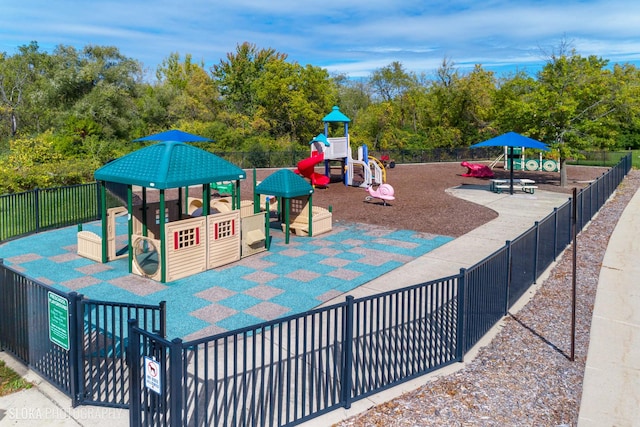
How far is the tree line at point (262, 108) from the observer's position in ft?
83.0

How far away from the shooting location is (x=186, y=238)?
10.7m

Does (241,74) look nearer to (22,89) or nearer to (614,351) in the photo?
(22,89)

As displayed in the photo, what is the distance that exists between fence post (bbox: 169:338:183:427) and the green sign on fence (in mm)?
1986

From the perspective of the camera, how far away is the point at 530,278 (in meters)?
10.3

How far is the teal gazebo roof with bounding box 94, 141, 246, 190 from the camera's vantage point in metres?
10.3

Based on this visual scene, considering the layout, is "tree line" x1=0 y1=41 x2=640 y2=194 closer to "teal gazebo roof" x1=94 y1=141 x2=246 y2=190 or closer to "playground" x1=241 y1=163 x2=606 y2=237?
"playground" x1=241 y1=163 x2=606 y2=237

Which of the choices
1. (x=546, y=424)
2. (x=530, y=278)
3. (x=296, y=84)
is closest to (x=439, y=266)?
(x=530, y=278)

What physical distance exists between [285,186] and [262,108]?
3350cm

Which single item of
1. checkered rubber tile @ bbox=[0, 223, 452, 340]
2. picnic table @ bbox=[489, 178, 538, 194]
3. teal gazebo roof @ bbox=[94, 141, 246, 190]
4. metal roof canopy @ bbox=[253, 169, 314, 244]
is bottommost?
checkered rubber tile @ bbox=[0, 223, 452, 340]

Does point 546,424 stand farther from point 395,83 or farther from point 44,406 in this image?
point 395,83

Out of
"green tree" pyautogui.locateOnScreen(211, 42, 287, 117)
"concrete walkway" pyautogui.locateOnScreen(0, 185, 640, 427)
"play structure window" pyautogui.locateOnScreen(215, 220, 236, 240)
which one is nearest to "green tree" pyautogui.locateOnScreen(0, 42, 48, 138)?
"green tree" pyautogui.locateOnScreen(211, 42, 287, 117)

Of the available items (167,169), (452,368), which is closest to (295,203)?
(167,169)

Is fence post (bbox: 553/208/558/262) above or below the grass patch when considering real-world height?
above

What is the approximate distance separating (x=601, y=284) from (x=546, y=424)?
6.16 m
